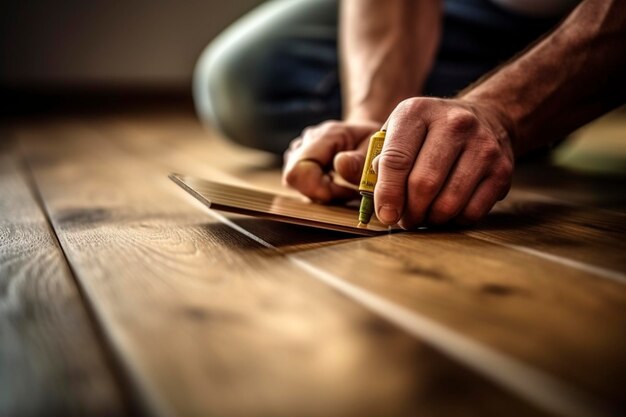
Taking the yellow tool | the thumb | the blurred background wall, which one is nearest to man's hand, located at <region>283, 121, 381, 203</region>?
the thumb

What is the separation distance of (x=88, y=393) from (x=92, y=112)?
2714mm

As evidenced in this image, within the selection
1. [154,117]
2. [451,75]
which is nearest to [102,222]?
[451,75]

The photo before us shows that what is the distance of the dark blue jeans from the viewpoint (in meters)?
1.38

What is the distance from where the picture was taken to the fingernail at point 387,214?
2.09 ft

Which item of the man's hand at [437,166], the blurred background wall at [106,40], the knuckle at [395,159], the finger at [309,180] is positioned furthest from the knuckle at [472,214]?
the blurred background wall at [106,40]

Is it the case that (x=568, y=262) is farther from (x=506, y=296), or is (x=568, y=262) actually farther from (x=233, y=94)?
(x=233, y=94)

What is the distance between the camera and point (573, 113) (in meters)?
0.80

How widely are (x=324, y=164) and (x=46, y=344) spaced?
1.61ft

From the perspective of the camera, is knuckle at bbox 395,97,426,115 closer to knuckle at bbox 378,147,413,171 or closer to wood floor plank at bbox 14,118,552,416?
knuckle at bbox 378,147,413,171

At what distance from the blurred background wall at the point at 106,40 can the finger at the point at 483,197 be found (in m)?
2.79

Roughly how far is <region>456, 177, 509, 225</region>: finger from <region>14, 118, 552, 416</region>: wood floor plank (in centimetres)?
20

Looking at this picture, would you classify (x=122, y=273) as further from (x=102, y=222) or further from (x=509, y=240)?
(x=509, y=240)

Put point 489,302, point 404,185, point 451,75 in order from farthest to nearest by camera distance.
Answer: point 451,75
point 404,185
point 489,302

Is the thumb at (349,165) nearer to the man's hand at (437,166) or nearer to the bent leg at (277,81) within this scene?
the man's hand at (437,166)
